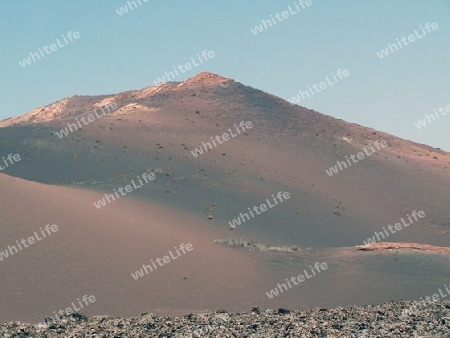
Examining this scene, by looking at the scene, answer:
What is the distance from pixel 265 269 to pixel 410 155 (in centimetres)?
4553

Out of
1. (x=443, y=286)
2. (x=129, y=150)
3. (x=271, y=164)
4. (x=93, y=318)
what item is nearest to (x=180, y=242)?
(x=93, y=318)

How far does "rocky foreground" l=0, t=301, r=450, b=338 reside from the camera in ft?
56.5

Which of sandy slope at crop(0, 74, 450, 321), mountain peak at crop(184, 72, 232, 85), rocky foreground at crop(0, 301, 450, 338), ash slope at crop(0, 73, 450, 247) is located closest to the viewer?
rocky foreground at crop(0, 301, 450, 338)

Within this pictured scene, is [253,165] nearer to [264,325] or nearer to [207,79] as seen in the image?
[264,325]

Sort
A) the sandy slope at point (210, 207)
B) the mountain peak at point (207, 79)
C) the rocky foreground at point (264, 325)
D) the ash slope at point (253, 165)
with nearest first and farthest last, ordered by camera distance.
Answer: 1. the rocky foreground at point (264, 325)
2. the sandy slope at point (210, 207)
3. the ash slope at point (253, 165)
4. the mountain peak at point (207, 79)

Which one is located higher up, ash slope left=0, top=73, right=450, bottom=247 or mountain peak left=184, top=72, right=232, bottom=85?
mountain peak left=184, top=72, right=232, bottom=85

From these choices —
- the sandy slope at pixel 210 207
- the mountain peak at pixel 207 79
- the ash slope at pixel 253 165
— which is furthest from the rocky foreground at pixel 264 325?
the mountain peak at pixel 207 79

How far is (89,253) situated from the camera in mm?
24766

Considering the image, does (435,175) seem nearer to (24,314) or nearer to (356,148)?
(356,148)

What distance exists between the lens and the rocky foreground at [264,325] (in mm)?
17234

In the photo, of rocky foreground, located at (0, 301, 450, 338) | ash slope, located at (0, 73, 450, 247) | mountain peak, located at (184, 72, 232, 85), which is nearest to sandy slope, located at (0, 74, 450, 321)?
ash slope, located at (0, 73, 450, 247)

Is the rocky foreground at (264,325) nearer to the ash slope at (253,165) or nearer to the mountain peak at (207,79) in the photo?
the ash slope at (253,165)

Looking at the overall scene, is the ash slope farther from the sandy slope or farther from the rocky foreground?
the rocky foreground

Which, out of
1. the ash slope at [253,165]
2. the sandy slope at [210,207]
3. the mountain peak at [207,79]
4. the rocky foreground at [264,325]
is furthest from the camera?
the mountain peak at [207,79]
